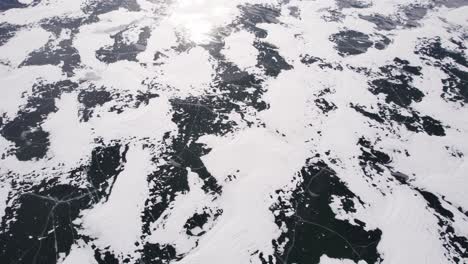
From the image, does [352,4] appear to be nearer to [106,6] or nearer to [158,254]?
[106,6]

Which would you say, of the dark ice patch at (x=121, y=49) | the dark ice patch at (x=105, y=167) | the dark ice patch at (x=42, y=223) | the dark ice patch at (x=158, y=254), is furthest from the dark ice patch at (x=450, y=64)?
the dark ice patch at (x=42, y=223)

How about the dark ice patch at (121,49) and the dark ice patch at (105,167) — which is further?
the dark ice patch at (121,49)

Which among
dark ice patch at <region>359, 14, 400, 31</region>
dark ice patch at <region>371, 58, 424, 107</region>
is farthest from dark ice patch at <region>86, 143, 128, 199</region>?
dark ice patch at <region>359, 14, 400, 31</region>

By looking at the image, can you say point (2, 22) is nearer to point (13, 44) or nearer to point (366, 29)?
point (13, 44)

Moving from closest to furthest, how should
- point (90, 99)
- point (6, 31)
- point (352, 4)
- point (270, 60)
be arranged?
point (90, 99), point (270, 60), point (6, 31), point (352, 4)

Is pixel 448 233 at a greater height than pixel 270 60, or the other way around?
pixel 270 60

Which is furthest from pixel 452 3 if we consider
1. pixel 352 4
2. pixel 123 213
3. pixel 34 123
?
pixel 34 123

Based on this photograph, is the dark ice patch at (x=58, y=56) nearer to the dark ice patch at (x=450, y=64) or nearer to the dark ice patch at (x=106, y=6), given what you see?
the dark ice patch at (x=106, y=6)
